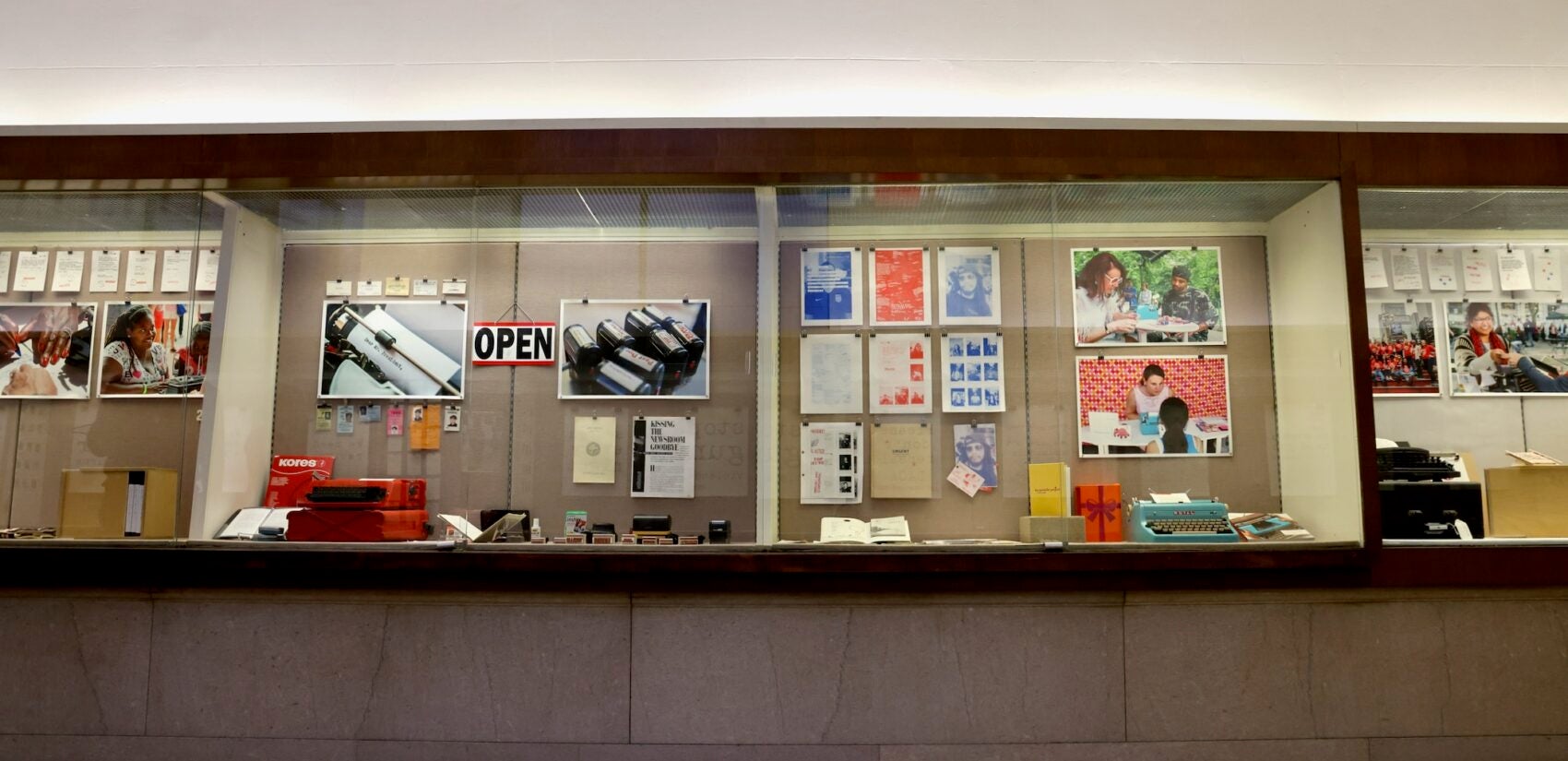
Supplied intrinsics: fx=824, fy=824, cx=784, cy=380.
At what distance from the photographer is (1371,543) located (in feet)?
10.7

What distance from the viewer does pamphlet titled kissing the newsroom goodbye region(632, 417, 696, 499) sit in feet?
11.5

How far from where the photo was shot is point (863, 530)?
3391 mm

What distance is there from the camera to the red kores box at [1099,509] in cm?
339

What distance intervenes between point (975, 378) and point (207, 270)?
11.1ft

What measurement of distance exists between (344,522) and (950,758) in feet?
8.68

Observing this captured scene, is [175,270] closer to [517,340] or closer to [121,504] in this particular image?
[121,504]

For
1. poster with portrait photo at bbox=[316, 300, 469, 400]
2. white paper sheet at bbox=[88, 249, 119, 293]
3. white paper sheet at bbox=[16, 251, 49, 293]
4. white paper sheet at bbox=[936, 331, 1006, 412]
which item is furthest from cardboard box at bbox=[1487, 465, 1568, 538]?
white paper sheet at bbox=[16, 251, 49, 293]

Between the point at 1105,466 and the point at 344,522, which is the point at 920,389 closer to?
the point at 1105,466

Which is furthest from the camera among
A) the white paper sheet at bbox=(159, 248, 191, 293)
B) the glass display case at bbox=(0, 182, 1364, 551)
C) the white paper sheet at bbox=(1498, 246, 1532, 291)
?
the white paper sheet at bbox=(1498, 246, 1532, 291)

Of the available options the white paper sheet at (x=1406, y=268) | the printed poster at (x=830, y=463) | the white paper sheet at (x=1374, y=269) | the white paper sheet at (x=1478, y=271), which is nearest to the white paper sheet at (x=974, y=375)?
the printed poster at (x=830, y=463)

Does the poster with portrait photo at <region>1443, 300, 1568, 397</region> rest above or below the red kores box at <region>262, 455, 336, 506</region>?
above

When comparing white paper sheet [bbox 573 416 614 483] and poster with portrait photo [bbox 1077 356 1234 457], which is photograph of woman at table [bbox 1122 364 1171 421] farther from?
white paper sheet [bbox 573 416 614 483]

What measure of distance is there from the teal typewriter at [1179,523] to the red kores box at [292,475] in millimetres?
3471

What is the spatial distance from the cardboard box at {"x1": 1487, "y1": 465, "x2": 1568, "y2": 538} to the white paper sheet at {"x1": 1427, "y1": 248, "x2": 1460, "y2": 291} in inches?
33.4
